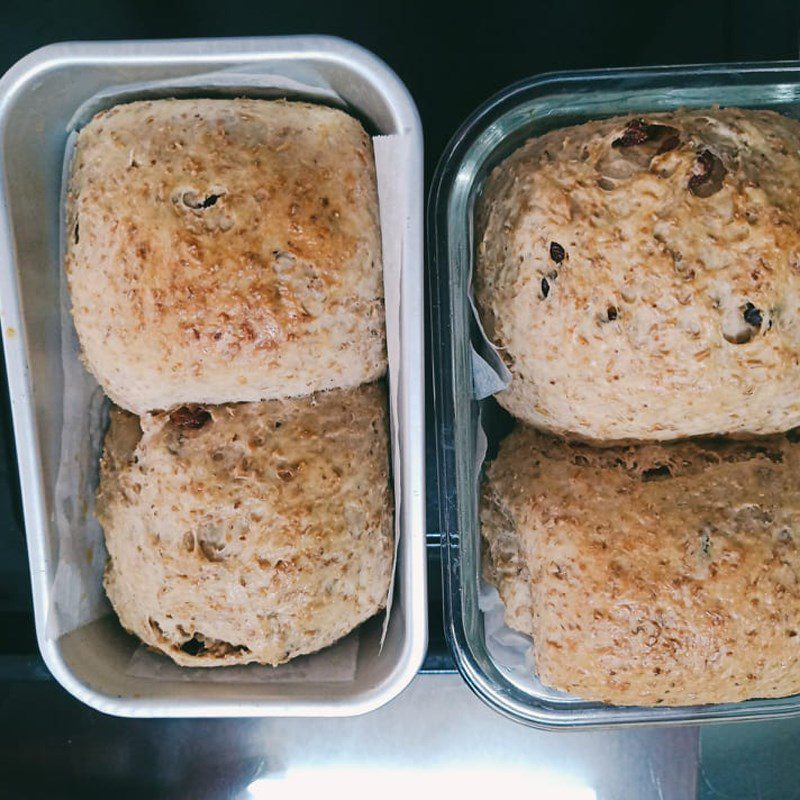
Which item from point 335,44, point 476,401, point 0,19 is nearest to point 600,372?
point 476,401

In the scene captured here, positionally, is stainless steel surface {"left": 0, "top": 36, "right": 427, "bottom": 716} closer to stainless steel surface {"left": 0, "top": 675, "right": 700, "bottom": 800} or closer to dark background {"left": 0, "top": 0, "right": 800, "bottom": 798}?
dark background {"left": 0, "top": 0, "right": 800, "bottom": 798}

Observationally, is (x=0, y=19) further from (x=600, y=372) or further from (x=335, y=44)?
(x=600, y=372)

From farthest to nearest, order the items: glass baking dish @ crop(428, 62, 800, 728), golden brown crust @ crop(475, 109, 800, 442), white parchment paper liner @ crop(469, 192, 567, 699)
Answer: white parchment paper liner @ crop(469, 192, 567, 699) < glass baking dish @ crop(428, 62, 800, 728) < golden brown crust @ crop(475, 109, 800, 442)

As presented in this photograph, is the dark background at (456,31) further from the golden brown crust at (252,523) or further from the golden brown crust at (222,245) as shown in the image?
the golden brown crust at (252,523)

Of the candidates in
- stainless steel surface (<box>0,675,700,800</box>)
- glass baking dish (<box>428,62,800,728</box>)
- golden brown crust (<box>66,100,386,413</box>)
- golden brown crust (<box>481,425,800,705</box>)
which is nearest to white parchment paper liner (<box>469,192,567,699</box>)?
glass baking dish (<box>428,62,800,728</box>)

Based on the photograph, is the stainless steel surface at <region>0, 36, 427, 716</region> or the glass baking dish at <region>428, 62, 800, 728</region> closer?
the stainless steel surface at <region>0, 36, 427, 716</region>
